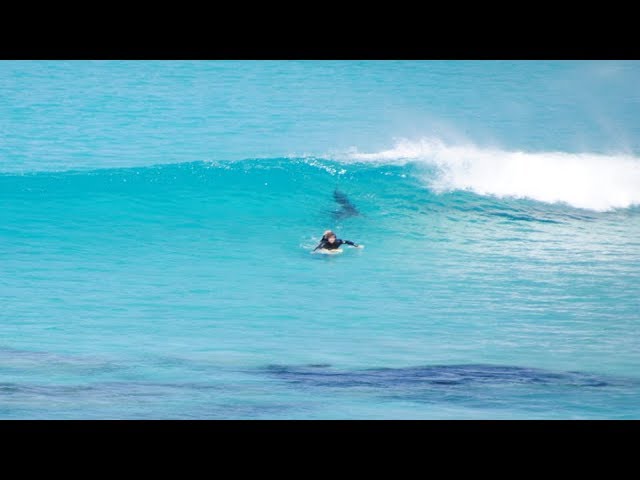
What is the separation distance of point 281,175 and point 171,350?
3430 mm

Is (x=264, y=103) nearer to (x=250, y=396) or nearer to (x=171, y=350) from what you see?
(x=171, y=350)

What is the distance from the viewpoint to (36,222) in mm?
9820

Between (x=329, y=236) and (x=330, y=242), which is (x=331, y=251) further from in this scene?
(x=329, y=236)

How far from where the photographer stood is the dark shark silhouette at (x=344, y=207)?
951 cm

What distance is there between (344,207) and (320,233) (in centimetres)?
77

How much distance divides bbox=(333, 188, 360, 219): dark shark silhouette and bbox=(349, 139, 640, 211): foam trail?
0.64 m

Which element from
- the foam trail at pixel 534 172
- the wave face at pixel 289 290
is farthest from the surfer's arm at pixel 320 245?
the foam trail at pixel 534 172

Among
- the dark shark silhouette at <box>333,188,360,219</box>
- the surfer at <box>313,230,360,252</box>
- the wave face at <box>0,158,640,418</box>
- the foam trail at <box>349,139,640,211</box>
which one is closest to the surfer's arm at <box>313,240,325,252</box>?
the surfer at <box>313,230,360,252</box>

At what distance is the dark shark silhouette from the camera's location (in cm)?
951

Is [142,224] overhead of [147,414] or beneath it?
overhead

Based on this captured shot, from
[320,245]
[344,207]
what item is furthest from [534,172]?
[320,245]

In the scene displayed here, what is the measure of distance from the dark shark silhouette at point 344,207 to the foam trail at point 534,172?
2.09ft
